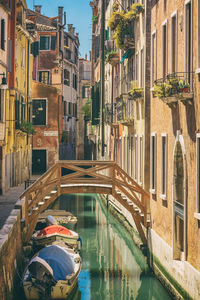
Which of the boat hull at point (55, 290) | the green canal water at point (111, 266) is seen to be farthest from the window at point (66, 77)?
the boat hull at point (55, 290)

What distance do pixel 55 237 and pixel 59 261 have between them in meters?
3.75

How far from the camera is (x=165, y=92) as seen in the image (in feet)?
40.4

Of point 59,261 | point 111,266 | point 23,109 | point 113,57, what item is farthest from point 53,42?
point 59,261

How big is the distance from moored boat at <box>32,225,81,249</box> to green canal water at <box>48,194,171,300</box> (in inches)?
28.4

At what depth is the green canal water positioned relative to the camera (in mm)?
14305

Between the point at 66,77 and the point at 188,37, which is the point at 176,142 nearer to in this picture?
the point at 188,37

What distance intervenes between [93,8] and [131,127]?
86.7 feet

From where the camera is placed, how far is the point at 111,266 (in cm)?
1725

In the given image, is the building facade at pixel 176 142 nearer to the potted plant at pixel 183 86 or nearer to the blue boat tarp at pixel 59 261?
the potted plant at pixel 183 86

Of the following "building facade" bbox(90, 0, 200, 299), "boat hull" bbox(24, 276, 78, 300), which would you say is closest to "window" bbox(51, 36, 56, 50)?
"building facade" bbox(90, 0, 200, 299)

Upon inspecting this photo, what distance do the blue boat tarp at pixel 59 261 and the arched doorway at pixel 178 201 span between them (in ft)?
8.69

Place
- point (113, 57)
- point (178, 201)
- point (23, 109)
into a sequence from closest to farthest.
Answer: point (178, 201) < point (113, 57) < point (23, 109)

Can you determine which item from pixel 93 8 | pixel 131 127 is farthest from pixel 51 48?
pixel 131 127

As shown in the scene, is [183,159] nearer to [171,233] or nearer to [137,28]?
[171,233]
